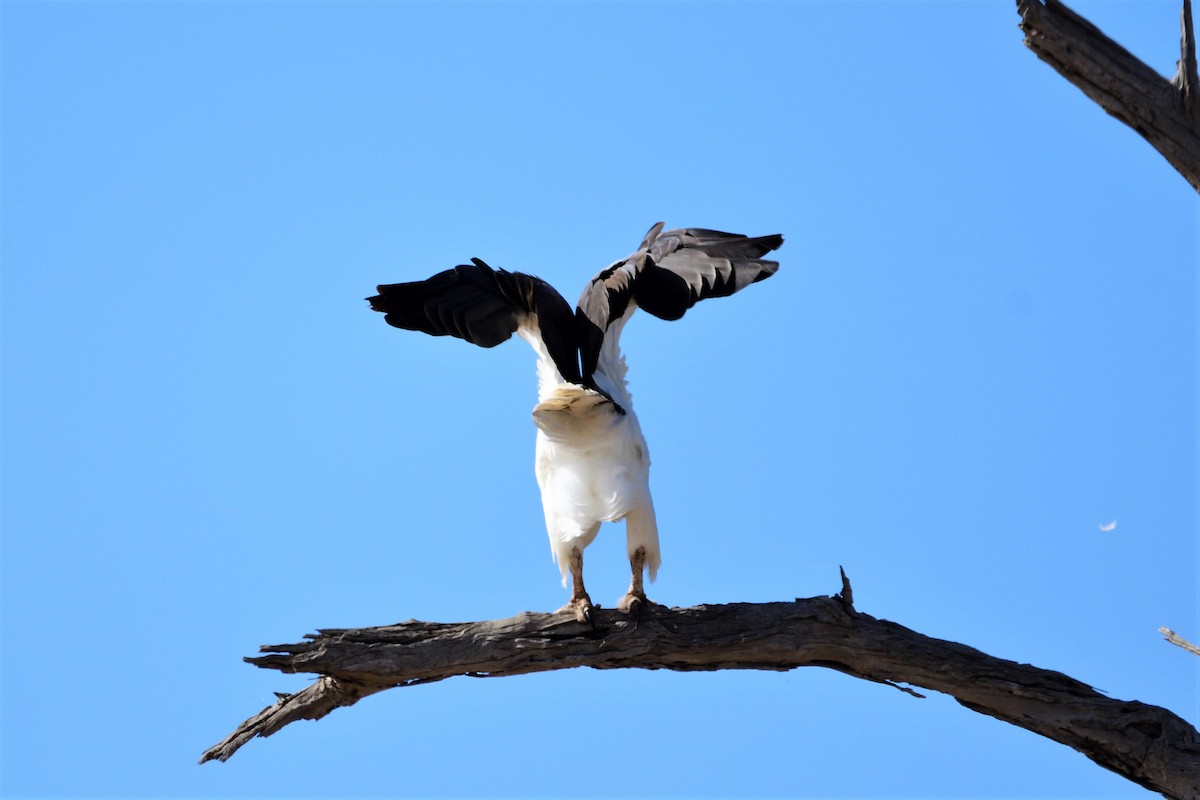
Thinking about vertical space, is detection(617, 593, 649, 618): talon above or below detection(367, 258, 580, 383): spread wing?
below

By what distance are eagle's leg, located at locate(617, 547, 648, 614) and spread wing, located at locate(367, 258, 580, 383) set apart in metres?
1.25

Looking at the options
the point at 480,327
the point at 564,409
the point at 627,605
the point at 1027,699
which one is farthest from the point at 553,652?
the point at 1027,699

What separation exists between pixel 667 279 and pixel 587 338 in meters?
0.78

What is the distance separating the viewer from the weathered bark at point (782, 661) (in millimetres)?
7492

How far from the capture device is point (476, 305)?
28.3ft

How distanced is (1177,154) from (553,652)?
14.7ft

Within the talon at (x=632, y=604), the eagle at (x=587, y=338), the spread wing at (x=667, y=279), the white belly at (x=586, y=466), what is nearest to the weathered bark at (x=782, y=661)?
the talon at (x=632, y=604)

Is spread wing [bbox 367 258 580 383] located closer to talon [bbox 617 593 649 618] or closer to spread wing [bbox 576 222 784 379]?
spread wing [bbox 576 222 784 379]

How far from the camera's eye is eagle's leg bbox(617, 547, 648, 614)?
7.86m

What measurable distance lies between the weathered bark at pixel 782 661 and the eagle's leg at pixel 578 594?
6 cm

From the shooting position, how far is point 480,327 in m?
8.62

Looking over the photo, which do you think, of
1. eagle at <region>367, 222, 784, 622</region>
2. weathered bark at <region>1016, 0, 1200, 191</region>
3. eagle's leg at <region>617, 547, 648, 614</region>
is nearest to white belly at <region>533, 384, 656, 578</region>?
eagle at <region>367, 222, 784, 622</region>

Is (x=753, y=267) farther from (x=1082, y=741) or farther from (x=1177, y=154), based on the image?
(x=1082, y=741)

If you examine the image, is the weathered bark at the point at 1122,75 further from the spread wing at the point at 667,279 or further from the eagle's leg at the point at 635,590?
the eagle's leg at the point at 635,590
